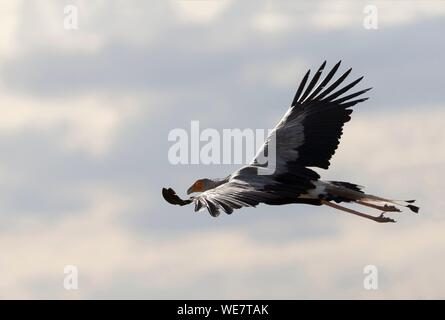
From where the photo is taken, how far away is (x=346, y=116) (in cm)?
2838

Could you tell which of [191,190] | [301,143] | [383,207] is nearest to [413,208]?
[383,207]

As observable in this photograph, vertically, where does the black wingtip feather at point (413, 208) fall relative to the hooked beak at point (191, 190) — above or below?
below

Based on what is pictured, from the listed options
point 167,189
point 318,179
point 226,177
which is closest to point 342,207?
point 318,179

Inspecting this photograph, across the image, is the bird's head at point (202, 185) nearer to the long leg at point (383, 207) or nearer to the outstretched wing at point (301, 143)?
the outstretched wing at point (301, 143)

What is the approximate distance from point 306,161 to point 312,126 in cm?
122

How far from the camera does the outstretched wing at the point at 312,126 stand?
2748cm

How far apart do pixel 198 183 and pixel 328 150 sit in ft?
11.3

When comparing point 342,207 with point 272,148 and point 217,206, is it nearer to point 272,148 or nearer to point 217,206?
point 272,148

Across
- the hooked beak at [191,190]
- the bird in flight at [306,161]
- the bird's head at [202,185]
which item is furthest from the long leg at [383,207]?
the hooked beak at [191,190]

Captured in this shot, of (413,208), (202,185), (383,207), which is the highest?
(202,185)

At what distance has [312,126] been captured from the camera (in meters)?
28.2

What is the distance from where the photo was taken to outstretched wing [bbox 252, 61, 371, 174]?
27484 mm

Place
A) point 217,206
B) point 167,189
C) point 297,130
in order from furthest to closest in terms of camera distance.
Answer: point 297,130 → point 167,189 → point 217,206

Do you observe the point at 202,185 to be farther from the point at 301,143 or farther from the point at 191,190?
the point at 301,143
